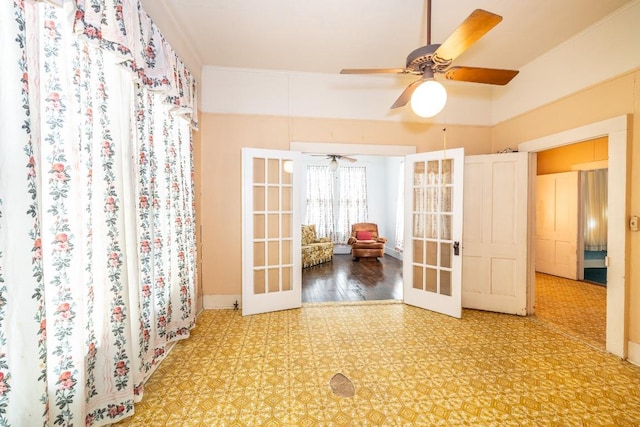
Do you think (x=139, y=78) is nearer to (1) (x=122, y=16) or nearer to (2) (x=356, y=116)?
(1) (x=122, y=16)

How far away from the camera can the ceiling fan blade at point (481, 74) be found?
2.04m

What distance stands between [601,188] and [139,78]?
851 centimetres

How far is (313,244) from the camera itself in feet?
21.4

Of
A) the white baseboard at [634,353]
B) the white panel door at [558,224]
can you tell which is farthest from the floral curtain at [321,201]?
the white baseboard at [634,353]

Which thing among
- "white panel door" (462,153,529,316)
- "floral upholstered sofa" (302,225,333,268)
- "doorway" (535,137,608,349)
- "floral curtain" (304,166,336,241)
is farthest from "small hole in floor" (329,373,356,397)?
"floral curtain" (304,166,336,241)

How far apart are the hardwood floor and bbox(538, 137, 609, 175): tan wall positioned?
376cm

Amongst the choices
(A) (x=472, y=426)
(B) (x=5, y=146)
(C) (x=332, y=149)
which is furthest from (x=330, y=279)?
(B) (x=5, y=146)

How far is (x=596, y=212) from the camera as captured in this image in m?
5.91

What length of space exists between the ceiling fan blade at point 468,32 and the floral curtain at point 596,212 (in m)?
6.35

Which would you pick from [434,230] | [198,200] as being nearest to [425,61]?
[434,230]

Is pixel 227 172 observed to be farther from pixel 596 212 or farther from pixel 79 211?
pixel 596 212

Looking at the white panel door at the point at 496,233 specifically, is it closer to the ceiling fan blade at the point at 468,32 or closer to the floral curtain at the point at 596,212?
the ceiling fan blade at the point at 468,32

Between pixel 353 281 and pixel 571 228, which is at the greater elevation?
pixel 571 228

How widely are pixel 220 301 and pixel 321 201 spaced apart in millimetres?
5100
